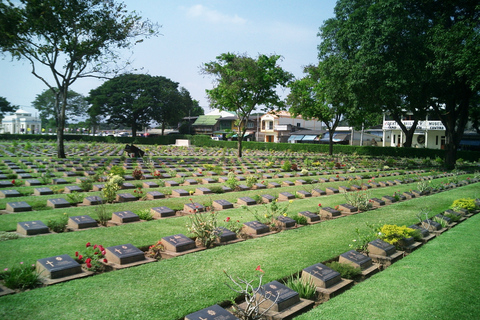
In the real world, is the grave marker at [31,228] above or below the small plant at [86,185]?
below

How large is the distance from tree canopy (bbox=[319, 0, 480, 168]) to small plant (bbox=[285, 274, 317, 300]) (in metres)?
16.7

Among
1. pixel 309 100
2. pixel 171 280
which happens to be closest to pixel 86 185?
pixel 171 280

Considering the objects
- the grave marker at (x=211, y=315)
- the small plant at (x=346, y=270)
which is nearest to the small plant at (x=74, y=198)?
the grave marker at (x=211, y=315)

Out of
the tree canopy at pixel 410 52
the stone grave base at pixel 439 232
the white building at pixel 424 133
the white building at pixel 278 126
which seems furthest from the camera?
the white building at pixel 278 126

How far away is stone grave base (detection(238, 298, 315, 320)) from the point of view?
3.62 metres

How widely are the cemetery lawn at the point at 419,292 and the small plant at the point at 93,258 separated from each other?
2.95m

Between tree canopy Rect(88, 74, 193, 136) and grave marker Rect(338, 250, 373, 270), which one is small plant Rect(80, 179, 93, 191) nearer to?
grave marker Rect(338, 250, 373, 270)

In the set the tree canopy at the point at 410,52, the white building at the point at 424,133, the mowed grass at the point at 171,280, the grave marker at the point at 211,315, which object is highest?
the tree canopy at the point at 410,52

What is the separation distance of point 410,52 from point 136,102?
44.9 metres

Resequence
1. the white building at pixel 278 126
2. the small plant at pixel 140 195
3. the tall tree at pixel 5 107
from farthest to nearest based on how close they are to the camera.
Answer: the white building at pixel 278 126 → the tall tree at pixel 5 107 → the small plant at pixel 140 195

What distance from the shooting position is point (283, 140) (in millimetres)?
60844

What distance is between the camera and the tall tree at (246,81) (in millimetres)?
23922

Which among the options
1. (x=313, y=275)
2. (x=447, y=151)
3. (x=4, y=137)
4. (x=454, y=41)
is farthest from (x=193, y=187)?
(x=4, y=137)

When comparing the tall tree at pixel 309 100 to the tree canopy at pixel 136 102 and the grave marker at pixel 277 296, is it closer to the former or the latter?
the grave marker at pixel 277 296
